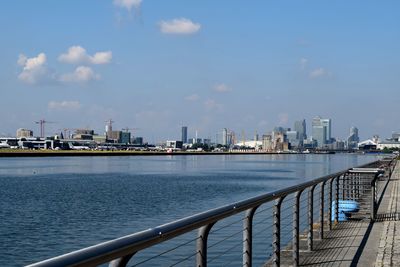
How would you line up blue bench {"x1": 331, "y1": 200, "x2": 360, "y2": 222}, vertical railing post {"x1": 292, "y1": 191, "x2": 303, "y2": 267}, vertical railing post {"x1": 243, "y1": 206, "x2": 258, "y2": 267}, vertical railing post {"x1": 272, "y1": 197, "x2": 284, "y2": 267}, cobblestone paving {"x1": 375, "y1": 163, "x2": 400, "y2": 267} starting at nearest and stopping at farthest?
vertical railing post {"x1": 243, "y1": 206, "x2": 258, "y2": 267} < vertical railing post {"x1": 272, "y1": 197, "x2": 284, "y2": 267} < vertical railing post {"x1": 292, "y1": 191, "x2": 303, "y2": 267} < cobblestone paving {"x1": 375, "y1": 163, "x2": 400, "y2": 267} < blue bench {"x1": 331, "y1": 200, "x2": 360, "y2": 222}

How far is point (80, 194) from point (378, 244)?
124ft

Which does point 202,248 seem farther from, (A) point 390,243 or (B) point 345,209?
(B) point 345,209

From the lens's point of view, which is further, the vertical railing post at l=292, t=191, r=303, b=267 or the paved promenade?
the paved promenade

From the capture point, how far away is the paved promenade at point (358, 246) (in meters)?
9.71

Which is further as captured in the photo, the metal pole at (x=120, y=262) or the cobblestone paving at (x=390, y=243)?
the cobblestone paving at (x=390, y=243)

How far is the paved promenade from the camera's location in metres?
9.71

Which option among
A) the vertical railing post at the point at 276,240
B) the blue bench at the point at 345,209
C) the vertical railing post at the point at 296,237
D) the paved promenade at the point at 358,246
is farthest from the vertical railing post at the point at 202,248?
the blue bench at the point at 345,209

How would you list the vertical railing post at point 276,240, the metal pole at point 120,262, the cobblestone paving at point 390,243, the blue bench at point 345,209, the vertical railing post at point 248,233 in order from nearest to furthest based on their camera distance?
the metal pole at point 120,262 < the vertical railing post at point 248,233 < the vertical railing post at point 276,240 < the cobblestone paving at point 390,243 < the blue bench at point 345,209

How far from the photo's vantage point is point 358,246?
11195 millimetres

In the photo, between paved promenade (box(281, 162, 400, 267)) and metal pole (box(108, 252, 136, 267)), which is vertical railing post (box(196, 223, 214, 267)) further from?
paved promenade (box(281, 162, 400, 267))

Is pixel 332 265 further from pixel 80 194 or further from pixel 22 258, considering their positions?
pixel 80 194

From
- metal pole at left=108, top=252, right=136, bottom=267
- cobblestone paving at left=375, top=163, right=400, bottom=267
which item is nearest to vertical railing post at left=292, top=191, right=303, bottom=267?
cobblestone paving at left=375, top=163, right=400, bottom=267

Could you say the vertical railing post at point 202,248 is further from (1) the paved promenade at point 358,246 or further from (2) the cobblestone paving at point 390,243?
(2) the cobblestone paving at point 390,243

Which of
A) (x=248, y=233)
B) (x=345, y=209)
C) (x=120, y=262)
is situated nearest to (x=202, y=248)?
(x=120, y=262)
